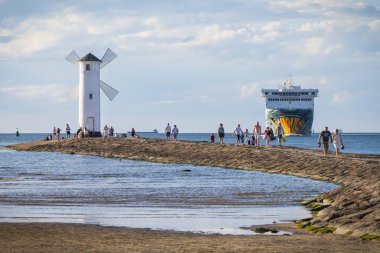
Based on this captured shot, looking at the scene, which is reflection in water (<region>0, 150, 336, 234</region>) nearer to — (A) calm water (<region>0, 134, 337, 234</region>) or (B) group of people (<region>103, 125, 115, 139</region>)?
(A) calm water (<region>0, 134, 337, 234</region>)

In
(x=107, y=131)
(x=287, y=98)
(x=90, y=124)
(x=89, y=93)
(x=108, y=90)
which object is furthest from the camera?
(x=287, y=98)

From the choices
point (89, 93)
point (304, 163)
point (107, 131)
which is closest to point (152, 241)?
point (304, 163)

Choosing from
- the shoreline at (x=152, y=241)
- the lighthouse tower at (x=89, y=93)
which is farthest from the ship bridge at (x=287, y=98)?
the shoreline at (x=152, y=241)

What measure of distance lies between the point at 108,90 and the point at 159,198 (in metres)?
62.4

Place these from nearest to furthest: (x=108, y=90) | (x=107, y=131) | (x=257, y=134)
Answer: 1. (x=257, y=134)
2. (x=107, y=131)
3. (x=108, y=90)

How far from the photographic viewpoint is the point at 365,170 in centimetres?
3584

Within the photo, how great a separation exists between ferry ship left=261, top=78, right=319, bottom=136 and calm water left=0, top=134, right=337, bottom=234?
113 m

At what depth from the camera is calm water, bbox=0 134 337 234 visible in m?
21.3

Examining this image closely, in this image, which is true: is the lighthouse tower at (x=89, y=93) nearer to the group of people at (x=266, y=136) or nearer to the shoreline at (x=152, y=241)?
the group of people at (x=266, y=136)

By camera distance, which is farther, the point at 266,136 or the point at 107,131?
the point at 107,131

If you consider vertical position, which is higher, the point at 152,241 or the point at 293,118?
the point at 293,118

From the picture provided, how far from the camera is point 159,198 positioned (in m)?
28.1

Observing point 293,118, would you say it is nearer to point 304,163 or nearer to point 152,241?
point 304,163

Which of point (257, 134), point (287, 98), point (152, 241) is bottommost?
point (152, 241)
